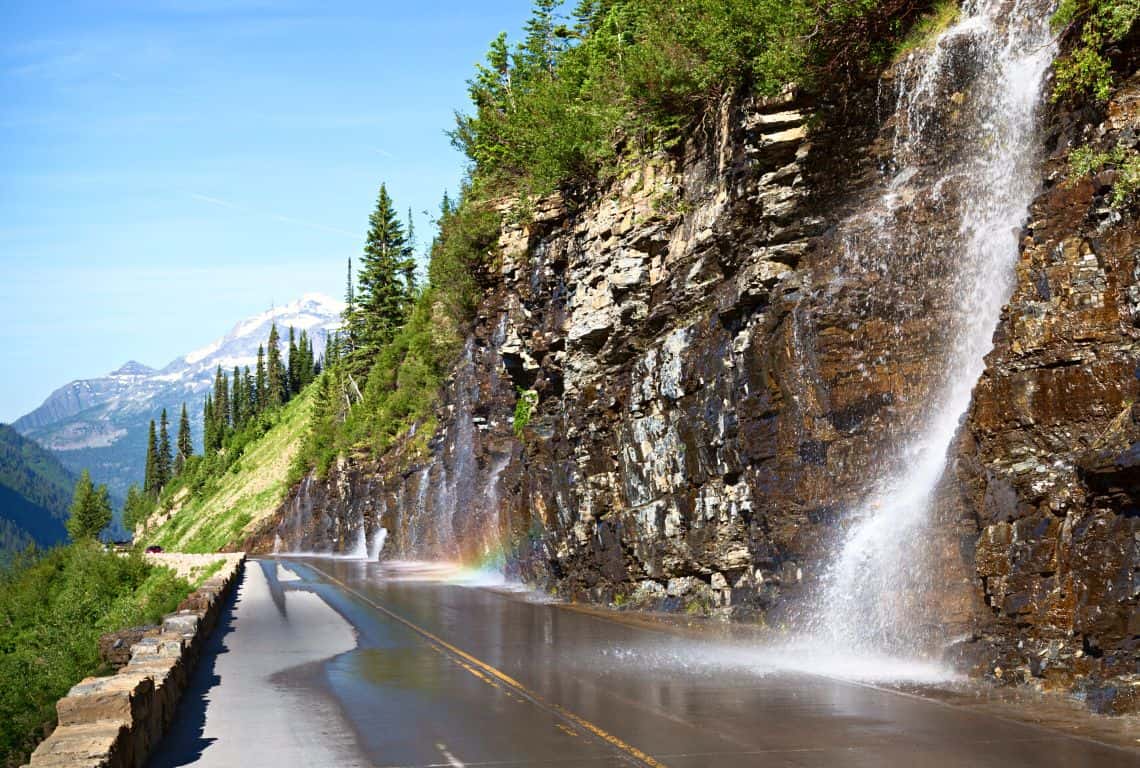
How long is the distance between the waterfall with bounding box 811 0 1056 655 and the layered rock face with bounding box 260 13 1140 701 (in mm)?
82

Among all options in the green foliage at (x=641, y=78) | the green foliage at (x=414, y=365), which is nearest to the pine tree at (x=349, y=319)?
the green foliage at (x=414, y=365)

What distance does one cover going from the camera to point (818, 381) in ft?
60.6

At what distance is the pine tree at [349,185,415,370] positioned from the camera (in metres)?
Answer: 87.2

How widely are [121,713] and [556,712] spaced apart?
415 cm

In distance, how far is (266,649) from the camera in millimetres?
17531

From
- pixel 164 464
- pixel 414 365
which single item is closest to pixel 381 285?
pixel 414 365

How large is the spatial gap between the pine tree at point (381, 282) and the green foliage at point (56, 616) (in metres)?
31.6

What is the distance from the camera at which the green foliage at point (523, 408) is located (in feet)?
120

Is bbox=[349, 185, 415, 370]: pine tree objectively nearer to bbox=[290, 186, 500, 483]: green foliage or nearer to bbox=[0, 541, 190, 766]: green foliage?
bbox=[290, 186, 500, 483]: green foliage

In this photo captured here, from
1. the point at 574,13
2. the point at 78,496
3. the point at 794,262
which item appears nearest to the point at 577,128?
the point at 794,262

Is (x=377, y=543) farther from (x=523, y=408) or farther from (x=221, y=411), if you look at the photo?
(x=221, y=411)

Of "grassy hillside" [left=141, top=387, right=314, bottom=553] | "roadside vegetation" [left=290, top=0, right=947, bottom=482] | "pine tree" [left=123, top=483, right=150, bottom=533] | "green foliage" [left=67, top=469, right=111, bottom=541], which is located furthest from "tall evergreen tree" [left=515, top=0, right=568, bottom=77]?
"pine tree" [left=123, top=483, right=150, bottom=533]

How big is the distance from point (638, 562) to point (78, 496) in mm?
119555

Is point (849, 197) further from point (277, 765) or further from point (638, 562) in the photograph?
point (277, 765)
